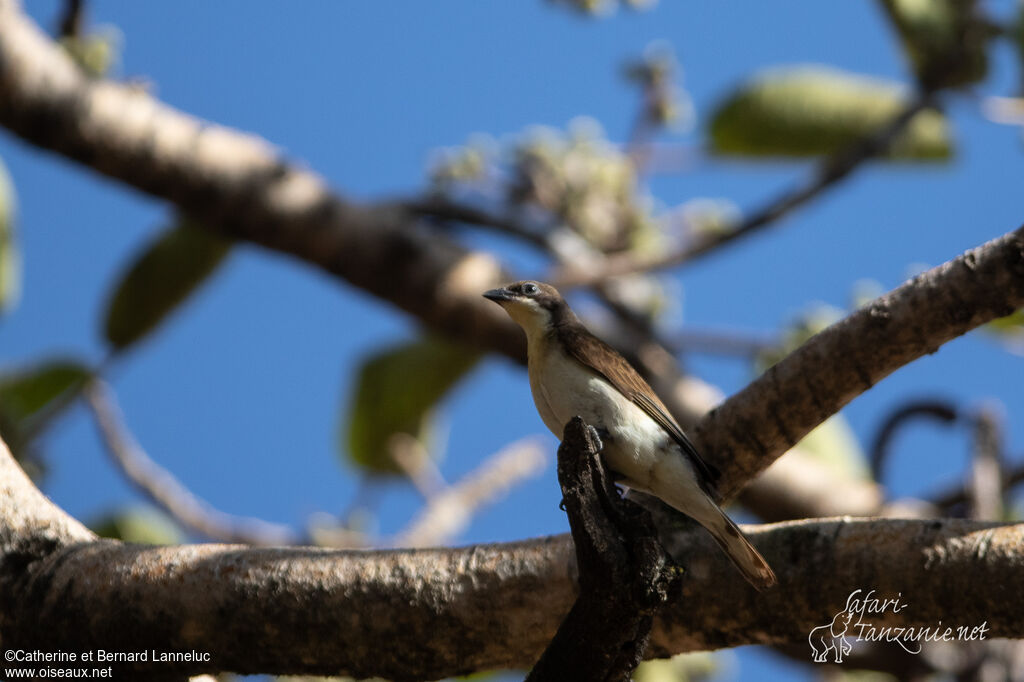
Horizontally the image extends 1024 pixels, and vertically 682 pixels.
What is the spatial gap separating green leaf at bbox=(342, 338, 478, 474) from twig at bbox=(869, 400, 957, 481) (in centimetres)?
294

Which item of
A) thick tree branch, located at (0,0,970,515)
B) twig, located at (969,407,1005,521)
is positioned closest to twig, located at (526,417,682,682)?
twig, located at (969,407,1005,521)

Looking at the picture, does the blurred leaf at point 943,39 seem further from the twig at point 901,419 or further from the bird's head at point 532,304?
the bird's head at point 532,304

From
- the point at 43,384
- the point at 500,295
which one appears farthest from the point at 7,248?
the point at 500,295

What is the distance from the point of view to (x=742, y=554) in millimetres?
3818

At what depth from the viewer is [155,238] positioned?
26.5 ft

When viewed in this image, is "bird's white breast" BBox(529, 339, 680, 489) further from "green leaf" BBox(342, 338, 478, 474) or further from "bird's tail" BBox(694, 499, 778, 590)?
"green leaf" BBox(342, 338, 478, 474)

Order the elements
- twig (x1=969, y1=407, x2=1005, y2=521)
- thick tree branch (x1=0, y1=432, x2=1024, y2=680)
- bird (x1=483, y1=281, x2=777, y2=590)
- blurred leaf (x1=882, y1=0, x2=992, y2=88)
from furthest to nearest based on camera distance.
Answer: blurred leaf (x1=882, y1=0, x2=992, y2=88), twig (x1=969, y1=407, x2=1005, y2=521), bird (x1=483, y1=281, x2=777, y2=590), thick tree branch (x1=0, y1=432, x2=1024, y2=680)

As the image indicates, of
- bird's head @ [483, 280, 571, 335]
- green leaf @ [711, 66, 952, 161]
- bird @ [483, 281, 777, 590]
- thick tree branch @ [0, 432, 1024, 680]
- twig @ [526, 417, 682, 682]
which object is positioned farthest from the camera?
green leaf @ [711, 66, 952, 161]

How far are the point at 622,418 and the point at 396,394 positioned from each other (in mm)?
3860

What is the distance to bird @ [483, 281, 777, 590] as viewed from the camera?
13.9 ft

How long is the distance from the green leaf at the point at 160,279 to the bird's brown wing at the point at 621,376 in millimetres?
3734

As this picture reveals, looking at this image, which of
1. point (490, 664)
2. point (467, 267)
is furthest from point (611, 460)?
point (467, 267)

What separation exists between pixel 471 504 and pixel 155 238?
315cm

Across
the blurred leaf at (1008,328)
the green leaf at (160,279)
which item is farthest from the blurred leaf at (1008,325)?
the green leaf at (160,279)
